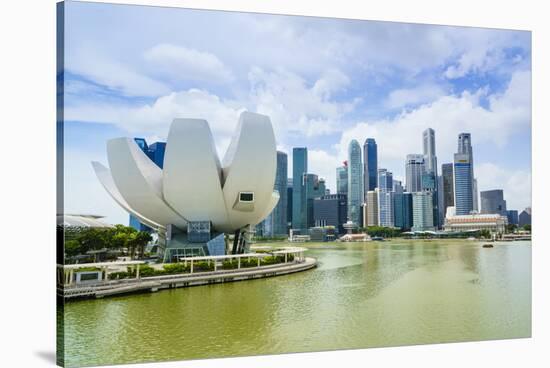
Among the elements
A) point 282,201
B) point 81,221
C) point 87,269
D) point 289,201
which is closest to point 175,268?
point 81,221

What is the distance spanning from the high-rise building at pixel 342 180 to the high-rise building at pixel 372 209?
4.58 ft

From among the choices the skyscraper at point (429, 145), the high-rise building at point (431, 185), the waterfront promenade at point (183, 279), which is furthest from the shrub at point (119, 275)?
the high-rise building at point (431, 185)

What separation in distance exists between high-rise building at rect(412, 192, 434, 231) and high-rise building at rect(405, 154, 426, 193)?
47 cm

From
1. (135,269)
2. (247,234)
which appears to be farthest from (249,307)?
(247,234)

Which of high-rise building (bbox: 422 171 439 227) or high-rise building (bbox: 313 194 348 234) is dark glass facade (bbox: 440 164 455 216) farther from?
high-rise building (bbox: 313 194 348 234)

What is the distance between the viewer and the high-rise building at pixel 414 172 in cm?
1750

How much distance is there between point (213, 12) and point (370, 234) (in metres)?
22.4

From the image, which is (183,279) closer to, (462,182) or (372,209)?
(462,182)

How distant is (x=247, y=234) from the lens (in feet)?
49.7

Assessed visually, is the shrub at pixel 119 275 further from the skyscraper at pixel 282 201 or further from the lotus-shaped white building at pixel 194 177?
the skyscraper at pixel 282 201

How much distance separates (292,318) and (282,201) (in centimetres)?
1705

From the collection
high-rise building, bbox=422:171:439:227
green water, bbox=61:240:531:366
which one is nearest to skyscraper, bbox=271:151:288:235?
high-rise building, bbox=422:171:439:227

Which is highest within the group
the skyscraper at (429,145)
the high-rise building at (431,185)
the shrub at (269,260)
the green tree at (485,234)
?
the skyscraper at (429,145)

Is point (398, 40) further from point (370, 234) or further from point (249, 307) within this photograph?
point (370, 234)
